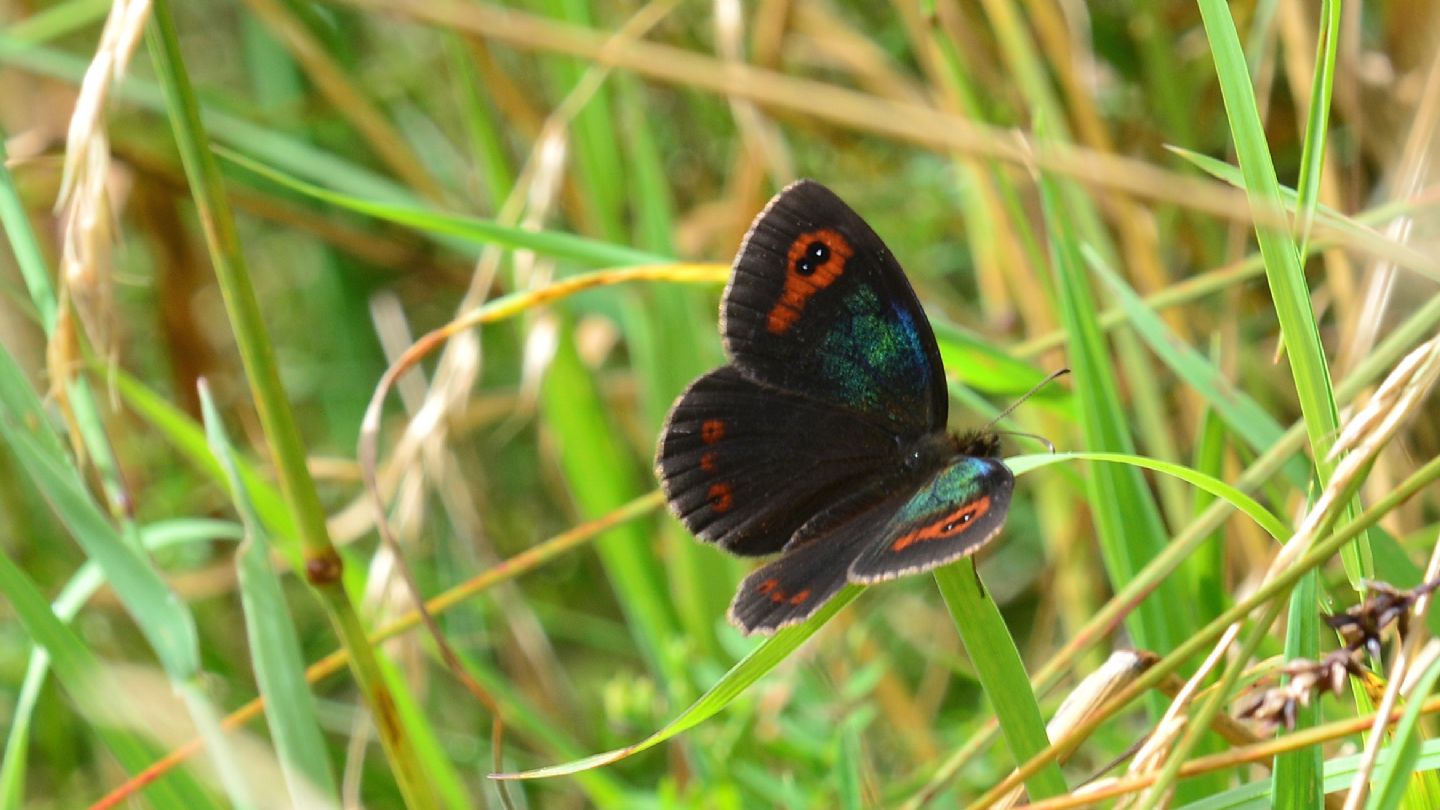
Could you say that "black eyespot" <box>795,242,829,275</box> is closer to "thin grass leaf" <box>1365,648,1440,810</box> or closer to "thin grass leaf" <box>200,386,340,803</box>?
"thin grass leaf" <box>200,386,340,803</box>

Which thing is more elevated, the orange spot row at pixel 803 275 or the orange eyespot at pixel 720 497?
the orange spot row at pixel 803 275

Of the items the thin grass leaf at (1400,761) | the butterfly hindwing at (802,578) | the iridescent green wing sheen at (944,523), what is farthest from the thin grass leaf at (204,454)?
the thin grass leaf at (1400,761)

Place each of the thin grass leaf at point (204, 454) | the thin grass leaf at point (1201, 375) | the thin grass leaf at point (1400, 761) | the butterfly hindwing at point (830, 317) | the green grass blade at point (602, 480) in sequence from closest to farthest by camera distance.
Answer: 1. the thin grass leaf at point (1400, 761)
2. the thin grass leaf at point (1201, 375)
3. the butterfly hindwing at point (830, 317)
4. the thin grass leaf at point (204, 454)
5. the green grass blade at point (602, 480)

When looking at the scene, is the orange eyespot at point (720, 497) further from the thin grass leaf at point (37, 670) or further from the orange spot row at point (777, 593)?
the thin grass leaf at point (37, 670)

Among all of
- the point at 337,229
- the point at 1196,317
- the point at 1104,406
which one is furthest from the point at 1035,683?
the point at 337,229

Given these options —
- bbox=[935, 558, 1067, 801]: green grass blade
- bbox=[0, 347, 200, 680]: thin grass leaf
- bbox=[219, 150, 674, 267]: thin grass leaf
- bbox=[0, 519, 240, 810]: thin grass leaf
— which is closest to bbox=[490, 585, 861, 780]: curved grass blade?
bbox=[935, 558, 1067, 801]: green grass blade

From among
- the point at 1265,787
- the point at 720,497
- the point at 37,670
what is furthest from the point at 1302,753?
the point at 37,670

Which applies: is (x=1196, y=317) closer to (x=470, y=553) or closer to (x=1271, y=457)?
(x=1271, y=457)
